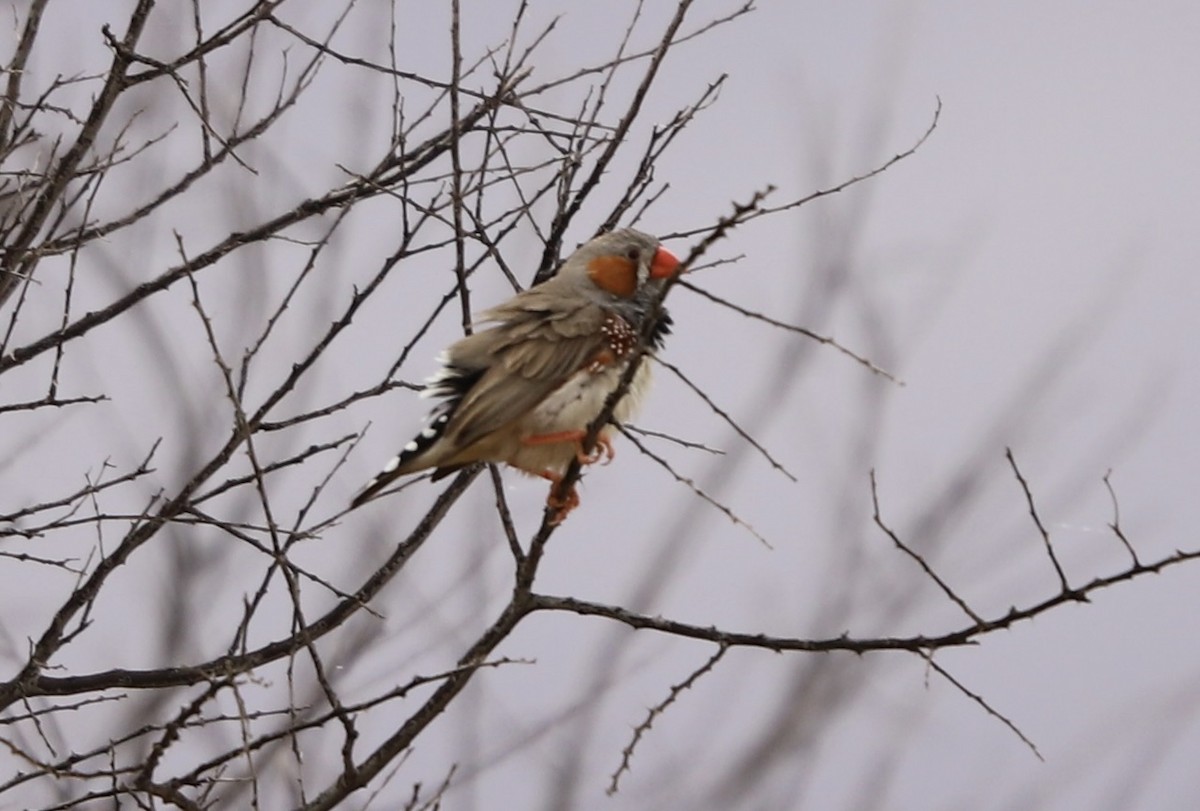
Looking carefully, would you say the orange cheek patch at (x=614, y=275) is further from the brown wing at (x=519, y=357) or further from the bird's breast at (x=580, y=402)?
the bird's breast at (x=580, y=402)

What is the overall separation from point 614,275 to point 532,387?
0.67 m

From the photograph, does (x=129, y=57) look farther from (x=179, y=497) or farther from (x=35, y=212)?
(x=179, y=497)

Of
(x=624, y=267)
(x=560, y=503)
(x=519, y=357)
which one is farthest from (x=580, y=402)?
(x=624, y=267)

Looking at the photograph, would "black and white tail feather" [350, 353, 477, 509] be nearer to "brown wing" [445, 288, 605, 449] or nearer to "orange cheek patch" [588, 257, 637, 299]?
"brown wing" [445, 288, 605, 449]

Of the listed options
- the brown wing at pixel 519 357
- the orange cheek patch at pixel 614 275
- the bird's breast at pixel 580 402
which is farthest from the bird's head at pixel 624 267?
the bird's breast at pixel 580 402

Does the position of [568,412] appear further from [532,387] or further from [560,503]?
[560,503]

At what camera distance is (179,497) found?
389 cm

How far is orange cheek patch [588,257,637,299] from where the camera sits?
477cm

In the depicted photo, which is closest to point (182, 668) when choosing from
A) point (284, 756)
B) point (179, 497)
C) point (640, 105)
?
point (179, 497)

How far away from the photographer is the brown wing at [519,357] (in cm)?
421

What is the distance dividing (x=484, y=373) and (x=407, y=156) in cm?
63

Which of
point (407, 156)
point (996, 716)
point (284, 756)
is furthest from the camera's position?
point (284, 756)

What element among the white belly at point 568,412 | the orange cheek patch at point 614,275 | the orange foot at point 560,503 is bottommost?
the orange foot at point 560,503

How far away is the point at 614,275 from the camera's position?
15.7ft
